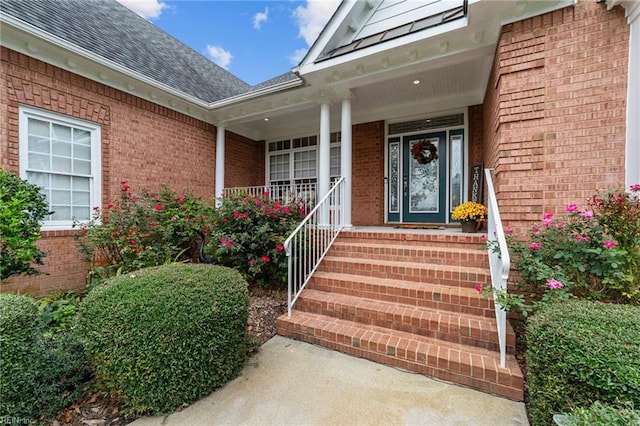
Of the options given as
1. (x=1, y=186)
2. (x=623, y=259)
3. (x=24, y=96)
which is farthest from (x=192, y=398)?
(x=24, y=96)

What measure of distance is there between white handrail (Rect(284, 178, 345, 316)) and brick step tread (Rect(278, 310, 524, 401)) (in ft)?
1.42

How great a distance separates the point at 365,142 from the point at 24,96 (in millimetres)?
6188

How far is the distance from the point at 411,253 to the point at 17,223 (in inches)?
187

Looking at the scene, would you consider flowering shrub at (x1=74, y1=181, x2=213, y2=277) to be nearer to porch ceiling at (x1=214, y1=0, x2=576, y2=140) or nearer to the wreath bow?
porch ceiling at (x1=214, y1=0, x2=576, y2=140)

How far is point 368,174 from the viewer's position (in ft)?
22.0

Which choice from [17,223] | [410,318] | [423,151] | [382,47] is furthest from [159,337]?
[423,151]

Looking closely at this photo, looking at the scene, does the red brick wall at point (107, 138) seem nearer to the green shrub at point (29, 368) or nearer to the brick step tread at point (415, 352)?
the green shrub at point (29, 368)

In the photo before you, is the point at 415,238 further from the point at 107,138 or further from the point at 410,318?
the point at 107,138

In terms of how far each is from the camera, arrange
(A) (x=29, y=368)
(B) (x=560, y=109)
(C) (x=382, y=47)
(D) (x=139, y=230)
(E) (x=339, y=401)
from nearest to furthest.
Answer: (A) (x=29, y=368)
(E) (x=339, y=401)
(B) (x=560, y=109)
(C) (x=382, y=47)
(D) (x=139, y=230)

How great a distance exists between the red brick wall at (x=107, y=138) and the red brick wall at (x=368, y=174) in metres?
3.61

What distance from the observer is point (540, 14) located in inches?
126

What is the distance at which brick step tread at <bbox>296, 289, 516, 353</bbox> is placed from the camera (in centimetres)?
256

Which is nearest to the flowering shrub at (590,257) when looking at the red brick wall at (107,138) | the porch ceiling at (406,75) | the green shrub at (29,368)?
the porch ceiling at (406,75)

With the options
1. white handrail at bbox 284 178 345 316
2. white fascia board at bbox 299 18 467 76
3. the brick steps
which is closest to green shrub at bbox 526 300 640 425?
the brick steps
